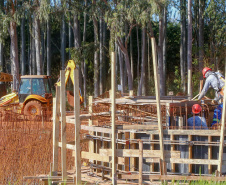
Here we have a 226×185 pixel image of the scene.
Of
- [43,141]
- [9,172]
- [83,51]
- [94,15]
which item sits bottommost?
[9,172]

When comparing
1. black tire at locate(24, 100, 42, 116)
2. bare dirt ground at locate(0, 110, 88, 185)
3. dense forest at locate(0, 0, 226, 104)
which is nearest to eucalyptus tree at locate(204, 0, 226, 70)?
dense forest at locate(0, 0, 226, 104)

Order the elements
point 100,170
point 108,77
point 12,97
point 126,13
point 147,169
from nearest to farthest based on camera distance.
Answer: point 147,169 → point 100,170 → point 12,97 → point 126,13 → point 108,77

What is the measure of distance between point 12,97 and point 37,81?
1.55 meters

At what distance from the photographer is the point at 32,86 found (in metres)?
18.1

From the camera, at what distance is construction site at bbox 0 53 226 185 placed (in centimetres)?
567

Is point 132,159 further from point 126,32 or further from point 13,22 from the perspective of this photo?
point 126,32

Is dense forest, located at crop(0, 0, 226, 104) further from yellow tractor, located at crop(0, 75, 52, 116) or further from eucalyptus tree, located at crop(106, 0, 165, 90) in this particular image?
yellow tractor, located at crop(0, 75, 52, 116)

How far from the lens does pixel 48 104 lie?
17.5m

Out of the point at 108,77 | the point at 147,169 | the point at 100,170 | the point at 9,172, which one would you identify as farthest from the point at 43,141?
the point at 108,77

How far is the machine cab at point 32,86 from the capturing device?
1802cm

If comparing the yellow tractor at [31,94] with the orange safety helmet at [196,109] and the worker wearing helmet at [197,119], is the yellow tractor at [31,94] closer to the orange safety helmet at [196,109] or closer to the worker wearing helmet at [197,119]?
the worker wearing helmet at [197,119]

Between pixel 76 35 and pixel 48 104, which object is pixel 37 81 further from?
pixel 76 35

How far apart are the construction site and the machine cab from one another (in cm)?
813

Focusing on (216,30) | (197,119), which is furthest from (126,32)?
(197,119)
